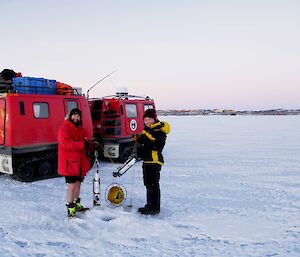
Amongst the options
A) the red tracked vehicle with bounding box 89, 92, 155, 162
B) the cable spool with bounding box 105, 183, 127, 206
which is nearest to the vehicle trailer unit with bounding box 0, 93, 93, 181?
the red tracked vehicle with bounding box 89, 92, 155, 162

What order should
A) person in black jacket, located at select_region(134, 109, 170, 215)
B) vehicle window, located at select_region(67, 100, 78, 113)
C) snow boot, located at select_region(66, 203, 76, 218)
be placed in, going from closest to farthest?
snow boot, located at select_region(66, 203, 76, 218) < person in black jacket, located at select_region(134, 109, 170, 215) < vehicle window, located at select_region(67, 100, 78, 113)

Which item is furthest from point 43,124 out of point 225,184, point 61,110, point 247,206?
point 247,206

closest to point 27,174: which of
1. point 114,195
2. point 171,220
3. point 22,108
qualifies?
point 22,108

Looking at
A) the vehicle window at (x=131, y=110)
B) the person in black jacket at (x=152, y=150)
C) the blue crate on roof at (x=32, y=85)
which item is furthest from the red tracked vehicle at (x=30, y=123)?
the person in black jacket at (x=152, y=150)

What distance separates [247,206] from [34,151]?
5136 millimetres

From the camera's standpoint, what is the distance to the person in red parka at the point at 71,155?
492cm

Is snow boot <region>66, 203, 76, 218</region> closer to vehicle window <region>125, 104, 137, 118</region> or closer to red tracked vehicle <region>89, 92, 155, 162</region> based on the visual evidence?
red tracked vehicle <region>89, 92, 155, 162</region>

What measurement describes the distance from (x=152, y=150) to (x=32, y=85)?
4501 mm

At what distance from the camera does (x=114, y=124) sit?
10.8 m

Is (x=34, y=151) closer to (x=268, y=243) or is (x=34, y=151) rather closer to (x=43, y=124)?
(x=43, y=124)

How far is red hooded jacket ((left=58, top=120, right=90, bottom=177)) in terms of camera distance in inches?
193

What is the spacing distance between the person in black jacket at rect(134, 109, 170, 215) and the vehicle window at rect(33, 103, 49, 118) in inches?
153

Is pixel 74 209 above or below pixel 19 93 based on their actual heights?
below

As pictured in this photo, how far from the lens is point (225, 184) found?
773 cm
